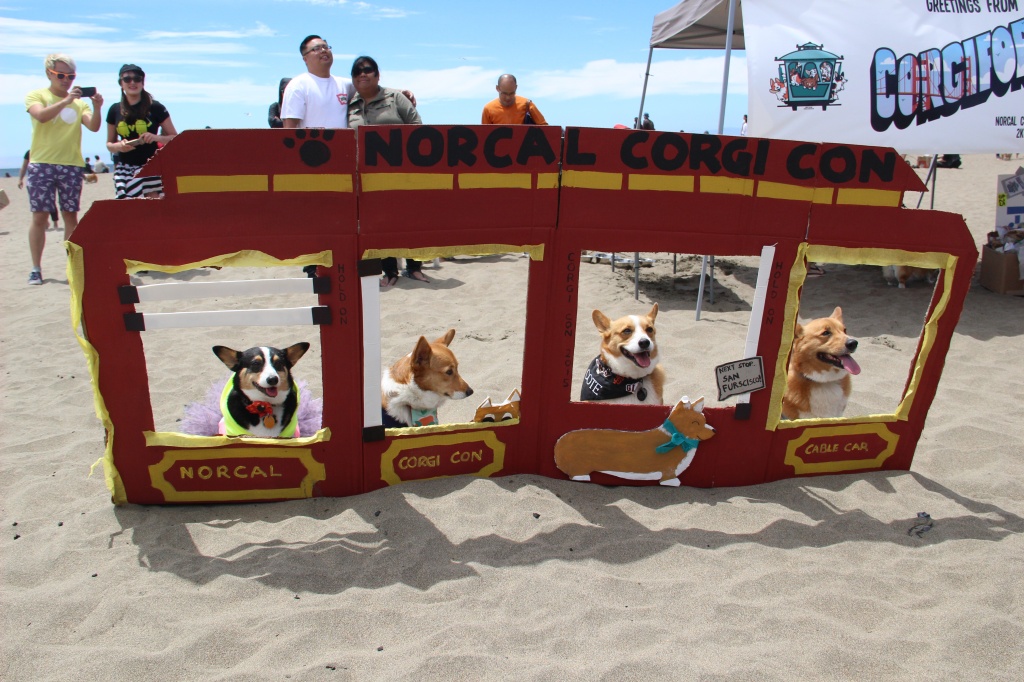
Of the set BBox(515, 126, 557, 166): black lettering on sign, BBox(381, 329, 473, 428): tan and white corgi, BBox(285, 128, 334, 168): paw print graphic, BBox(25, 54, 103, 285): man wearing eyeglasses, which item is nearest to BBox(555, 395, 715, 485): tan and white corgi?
BBox(381, 329, 473, 428): tan and white corgi

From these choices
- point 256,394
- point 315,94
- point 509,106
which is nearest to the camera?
point 256,394

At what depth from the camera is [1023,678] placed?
230cm

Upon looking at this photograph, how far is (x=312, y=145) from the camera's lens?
2.92 meters

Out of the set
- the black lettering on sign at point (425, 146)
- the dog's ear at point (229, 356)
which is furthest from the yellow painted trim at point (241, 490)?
the black lettering on sign at point (425, 146)

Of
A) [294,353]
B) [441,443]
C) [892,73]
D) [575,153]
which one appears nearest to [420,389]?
[441,443]

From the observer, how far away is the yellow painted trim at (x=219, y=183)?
9.40 ft

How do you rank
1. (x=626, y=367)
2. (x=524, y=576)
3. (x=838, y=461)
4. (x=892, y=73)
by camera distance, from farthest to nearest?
1. (x=892, y=73)
2. (x=626, y=367)
3. (x=838, y=461)
4. (x=524, y=576)

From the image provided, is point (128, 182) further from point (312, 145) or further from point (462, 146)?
point (462, 146)

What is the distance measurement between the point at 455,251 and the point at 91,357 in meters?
1.63

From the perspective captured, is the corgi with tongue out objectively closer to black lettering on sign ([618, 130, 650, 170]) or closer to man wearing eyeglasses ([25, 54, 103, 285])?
black lettering on sign ([618, 130, 650, 170])

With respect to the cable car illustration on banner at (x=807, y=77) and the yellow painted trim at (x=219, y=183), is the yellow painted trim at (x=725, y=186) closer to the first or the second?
the yellow painted trim at (x=219, y=183)

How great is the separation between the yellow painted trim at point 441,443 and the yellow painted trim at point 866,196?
2.04 meters

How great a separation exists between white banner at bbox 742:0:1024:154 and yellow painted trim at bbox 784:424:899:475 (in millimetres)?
3404

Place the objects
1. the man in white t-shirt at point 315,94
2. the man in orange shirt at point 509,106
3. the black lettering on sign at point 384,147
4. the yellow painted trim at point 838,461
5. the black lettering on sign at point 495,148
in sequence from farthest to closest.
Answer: the man in orange shirt at point 509,106, the man in white t-shirt at point 315,94, the yellow painted trim at point 838,461, the black lettering on sign at point 495,148, the black lettering on sign at point 384,147
